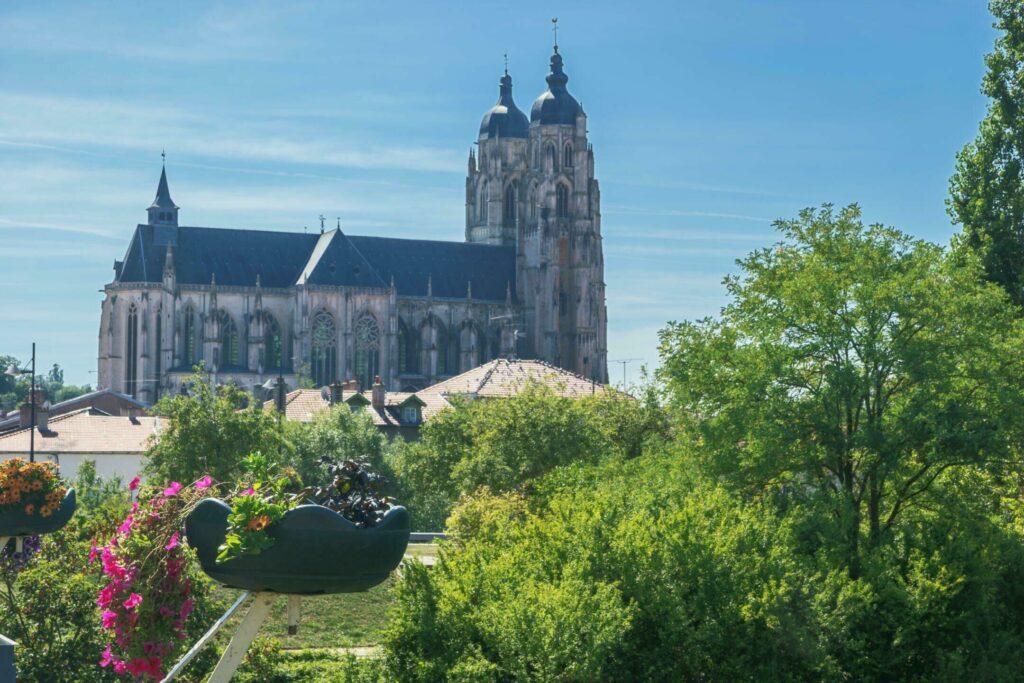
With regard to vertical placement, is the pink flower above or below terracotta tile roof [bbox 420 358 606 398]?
below

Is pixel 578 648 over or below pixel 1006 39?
below

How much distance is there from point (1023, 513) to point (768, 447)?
602 cm

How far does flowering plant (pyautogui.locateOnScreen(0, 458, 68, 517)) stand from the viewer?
1141 cm

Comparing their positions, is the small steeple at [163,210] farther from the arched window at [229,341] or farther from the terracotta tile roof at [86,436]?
the terracotta tile roof at [86,436]

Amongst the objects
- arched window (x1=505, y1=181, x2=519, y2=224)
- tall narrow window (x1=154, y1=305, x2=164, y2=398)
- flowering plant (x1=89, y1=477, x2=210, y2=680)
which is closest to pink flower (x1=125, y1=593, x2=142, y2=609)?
flowering plant (x1=89, y1=477, x2=210, y2=680)

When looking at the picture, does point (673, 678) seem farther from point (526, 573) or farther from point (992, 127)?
point (992, 127)

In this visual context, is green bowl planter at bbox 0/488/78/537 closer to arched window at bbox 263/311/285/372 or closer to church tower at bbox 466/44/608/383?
arched window at bbox 263/311/285/372

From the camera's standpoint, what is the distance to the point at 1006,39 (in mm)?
37906

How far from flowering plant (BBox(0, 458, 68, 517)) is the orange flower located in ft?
12.7

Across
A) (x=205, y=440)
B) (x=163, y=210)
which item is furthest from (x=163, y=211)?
(x=205, y=440)

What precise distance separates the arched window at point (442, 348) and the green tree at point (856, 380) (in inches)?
3676

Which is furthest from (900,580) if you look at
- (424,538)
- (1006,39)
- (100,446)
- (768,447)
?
(100,446)

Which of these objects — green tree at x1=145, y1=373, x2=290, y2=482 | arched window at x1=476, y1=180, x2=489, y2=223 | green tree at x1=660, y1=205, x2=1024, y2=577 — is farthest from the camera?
arched window at x1=476, y1=180, x2=489, y2=223

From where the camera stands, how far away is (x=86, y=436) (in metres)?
69.4
